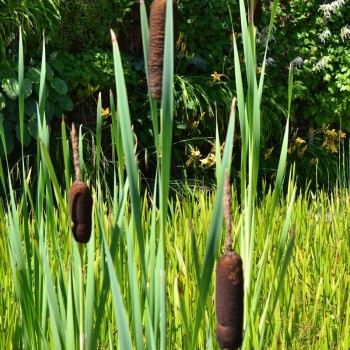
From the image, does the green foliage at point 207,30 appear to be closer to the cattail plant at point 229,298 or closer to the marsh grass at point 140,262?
the marsh grass at point 140,262

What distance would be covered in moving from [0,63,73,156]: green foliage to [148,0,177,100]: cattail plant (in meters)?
4.56

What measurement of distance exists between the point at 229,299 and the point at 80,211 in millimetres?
243

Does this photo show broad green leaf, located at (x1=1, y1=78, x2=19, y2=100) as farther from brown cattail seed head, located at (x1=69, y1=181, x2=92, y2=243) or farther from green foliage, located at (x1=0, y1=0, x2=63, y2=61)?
brown cattail seed head, located at (x1=69, y1=181, x2=92, y2=243)

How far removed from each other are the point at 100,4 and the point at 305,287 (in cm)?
481

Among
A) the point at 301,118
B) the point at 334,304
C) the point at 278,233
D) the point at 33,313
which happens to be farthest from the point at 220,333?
the point at 301,118

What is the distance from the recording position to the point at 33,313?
1088mm

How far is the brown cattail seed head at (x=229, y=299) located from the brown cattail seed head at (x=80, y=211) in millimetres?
218

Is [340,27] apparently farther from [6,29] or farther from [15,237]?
[15,237]

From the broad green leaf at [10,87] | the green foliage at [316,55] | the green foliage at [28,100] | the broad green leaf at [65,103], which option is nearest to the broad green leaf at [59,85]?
the green foliage at [28,100]

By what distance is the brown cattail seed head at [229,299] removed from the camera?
607 millimetres

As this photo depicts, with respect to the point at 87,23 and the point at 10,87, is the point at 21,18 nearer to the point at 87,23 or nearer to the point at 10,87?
the point at 10,87

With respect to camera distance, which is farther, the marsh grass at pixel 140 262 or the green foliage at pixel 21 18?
the green foliage at pixel 21 18

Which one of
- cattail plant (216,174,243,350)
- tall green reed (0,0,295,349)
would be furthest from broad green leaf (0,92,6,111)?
cattail plant (216,174,243,350)

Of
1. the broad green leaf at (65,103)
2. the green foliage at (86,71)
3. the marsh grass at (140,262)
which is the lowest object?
the marsh grass at (140,262)
